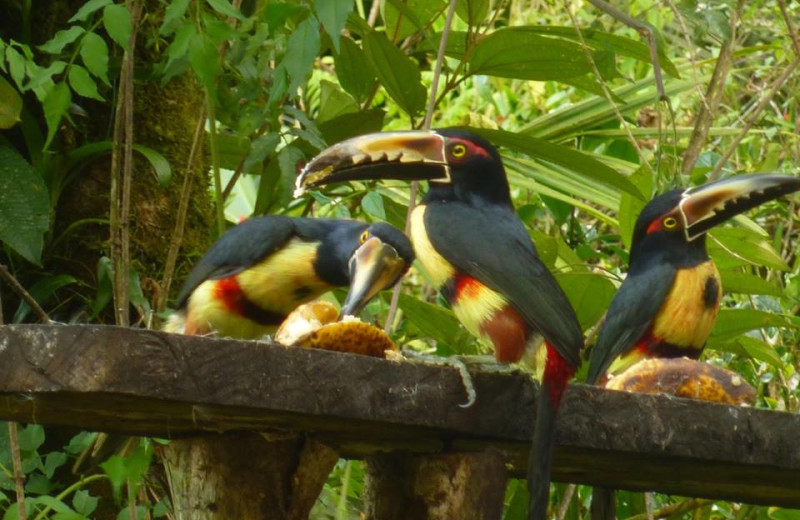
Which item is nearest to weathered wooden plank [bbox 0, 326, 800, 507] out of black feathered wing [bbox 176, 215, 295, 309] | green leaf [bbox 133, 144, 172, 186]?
black feathered wing [bbox 176, 215, 295, 309]

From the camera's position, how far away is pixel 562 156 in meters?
3.32

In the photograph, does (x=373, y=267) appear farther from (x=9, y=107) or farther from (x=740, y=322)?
(x=740, y=322)

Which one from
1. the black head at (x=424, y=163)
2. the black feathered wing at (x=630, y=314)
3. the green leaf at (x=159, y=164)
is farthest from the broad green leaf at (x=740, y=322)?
the green leaf at (x=159, y=164)

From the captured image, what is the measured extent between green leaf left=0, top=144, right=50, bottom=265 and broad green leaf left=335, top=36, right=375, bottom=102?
814mm

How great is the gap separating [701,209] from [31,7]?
1737 millimetres

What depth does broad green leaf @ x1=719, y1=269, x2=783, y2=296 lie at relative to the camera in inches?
126

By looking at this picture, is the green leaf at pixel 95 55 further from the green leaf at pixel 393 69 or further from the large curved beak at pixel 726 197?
the large curved beak at pixel 726 197

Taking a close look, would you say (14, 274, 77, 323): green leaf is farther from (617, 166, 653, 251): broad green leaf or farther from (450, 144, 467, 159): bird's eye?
(617, 166, 653, 251): broad green leaf

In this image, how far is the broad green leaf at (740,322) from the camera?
3.19 m

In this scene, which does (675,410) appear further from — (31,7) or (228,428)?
(31,7)

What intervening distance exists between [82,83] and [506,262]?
90 cm

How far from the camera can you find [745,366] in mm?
4027

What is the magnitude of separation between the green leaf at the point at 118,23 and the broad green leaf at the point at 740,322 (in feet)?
5.24

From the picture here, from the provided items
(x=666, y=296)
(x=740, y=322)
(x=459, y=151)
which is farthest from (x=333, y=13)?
(x=740, y=322)
